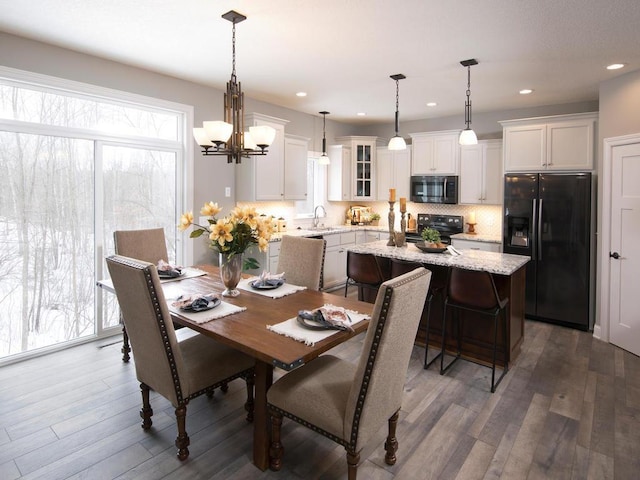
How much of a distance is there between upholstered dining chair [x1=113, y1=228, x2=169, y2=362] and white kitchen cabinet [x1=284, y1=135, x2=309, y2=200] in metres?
1.97

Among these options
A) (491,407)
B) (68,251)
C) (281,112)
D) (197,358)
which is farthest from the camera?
(281,112)

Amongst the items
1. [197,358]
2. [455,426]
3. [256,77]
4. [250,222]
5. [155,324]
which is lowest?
[455,426]

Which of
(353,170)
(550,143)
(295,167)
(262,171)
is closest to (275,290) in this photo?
(262,171)

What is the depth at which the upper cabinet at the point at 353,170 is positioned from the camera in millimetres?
6484

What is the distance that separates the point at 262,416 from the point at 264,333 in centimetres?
44

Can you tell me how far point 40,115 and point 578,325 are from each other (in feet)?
18.6

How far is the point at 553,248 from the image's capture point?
4465 millimetres

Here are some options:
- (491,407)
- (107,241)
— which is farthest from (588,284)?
(107,241)

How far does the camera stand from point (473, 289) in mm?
3041

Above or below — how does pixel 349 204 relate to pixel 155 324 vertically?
above

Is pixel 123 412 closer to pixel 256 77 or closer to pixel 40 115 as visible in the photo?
pixel 40 115

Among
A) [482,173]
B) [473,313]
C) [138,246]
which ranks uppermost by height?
[482,173]

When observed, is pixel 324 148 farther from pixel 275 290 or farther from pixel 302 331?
→ pixel 302 331

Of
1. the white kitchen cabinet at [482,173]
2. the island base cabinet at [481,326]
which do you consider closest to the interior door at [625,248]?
the island base cabinet at [481,326]
